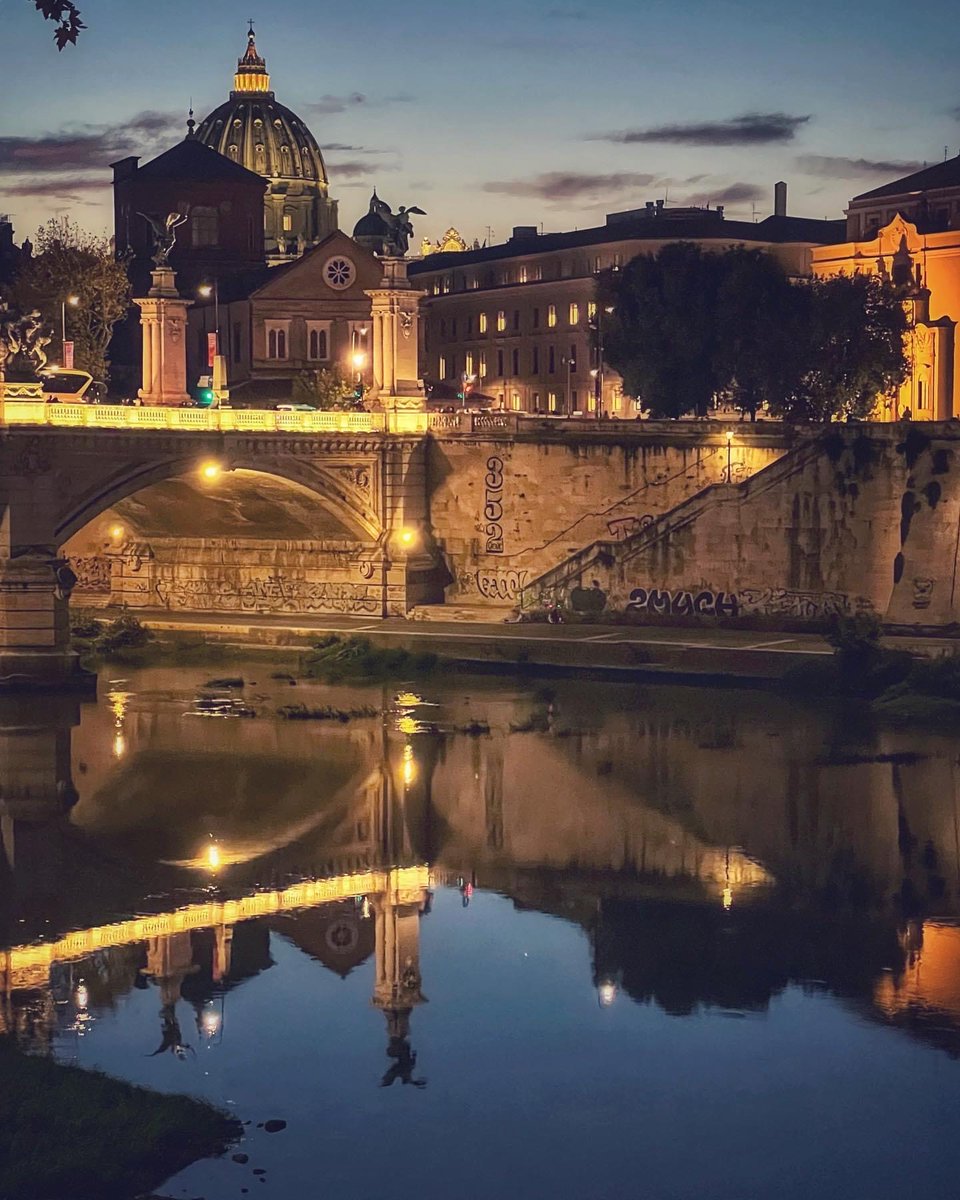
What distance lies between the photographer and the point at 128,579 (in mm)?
73375

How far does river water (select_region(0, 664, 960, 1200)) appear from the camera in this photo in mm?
27469

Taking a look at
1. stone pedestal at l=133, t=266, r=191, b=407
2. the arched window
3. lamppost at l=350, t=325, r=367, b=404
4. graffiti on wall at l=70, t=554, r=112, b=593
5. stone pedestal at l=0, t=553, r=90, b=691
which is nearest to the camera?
stone pedestal at l=0, t=553, r=90, b=691

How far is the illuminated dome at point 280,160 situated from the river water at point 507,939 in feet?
293

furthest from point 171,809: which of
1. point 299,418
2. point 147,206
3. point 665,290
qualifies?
point 147,206

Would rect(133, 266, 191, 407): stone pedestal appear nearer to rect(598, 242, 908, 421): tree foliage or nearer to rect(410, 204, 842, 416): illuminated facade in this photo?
rect(598, 242, 908, 421): tree foliage

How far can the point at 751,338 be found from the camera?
248 feet

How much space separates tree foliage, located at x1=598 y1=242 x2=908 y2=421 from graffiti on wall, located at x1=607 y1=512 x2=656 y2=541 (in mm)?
9311

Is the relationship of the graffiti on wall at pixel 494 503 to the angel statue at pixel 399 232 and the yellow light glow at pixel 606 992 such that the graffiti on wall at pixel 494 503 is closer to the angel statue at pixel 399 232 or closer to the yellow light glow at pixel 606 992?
the angel statue at pixel 399 232

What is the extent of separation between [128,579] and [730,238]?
4563cm

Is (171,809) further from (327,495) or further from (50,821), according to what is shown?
(327,495)

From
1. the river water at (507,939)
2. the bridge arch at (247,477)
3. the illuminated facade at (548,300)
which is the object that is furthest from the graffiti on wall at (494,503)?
the illuminated facade at (548,300)

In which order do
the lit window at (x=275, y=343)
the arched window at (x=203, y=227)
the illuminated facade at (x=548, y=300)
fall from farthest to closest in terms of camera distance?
the illuminated facade at (x=548, y=300) < the arched window at (x=203, y=227) < the lit window at (x=275, y=343)

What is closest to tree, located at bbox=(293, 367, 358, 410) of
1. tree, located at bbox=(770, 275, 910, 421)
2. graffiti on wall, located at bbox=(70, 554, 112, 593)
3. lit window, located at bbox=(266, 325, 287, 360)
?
lit window, located at bbox=(266, 325, 287, 360)

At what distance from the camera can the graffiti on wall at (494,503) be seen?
69.9 meters
